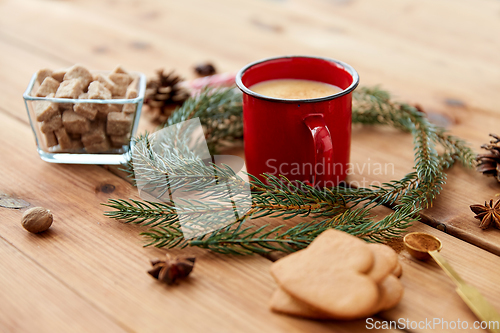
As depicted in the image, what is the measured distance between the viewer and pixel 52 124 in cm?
95

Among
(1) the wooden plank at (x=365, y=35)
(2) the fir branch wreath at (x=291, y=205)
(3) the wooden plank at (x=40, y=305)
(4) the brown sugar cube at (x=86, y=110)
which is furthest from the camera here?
(1) the wooden plank at (x=365, y=35)

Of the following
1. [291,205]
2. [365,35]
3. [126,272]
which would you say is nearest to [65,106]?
[126,272]

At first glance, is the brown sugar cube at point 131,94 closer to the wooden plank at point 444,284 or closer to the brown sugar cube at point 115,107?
the brown sugar cube at point 115,107

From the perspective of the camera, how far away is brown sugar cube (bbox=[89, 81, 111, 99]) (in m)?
0.94

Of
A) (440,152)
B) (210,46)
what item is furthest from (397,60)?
(210,46)

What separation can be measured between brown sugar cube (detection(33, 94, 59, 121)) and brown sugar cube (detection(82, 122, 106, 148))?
0.24ft

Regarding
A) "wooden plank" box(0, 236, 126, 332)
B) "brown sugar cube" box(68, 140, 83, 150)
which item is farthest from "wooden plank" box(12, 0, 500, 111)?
"wooden plank" box(0, 236, 126, 332)

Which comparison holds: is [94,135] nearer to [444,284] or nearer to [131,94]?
[131,94]

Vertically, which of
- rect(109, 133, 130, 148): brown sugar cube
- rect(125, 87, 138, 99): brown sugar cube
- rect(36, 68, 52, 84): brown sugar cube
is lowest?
rect(109, 133, 130, 148): brown sugar cube

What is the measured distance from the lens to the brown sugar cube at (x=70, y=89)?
93cm

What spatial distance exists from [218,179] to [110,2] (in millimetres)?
1422

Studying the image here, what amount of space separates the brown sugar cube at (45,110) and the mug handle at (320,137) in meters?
0.51

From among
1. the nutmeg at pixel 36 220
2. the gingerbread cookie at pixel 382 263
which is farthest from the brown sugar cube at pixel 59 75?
the gingerbread cookie at pixel 382 263

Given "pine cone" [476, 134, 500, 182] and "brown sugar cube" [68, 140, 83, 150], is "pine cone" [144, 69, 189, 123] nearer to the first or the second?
"brown sugar cube" [68, 140, 83, 150]
